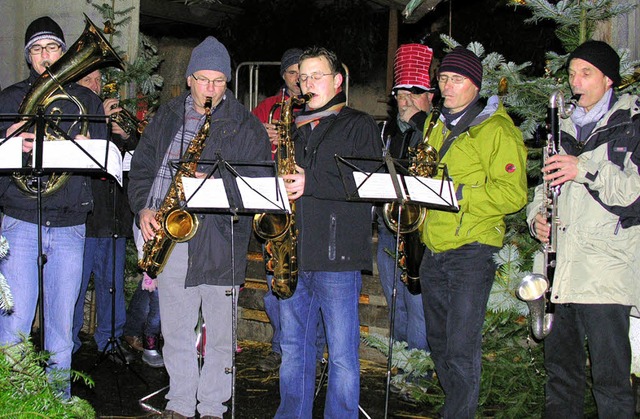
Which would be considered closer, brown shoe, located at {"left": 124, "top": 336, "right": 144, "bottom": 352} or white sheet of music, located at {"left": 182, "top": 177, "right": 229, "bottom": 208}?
white sheet of music, located at {"left": 182, "top": 177, "right": 229, "bottom": 208}

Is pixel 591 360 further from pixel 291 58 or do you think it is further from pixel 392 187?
pixel 291 58

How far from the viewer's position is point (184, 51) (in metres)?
12.9

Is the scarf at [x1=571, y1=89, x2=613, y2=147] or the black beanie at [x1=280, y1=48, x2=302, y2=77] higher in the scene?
the black beanie at [x1=280, y1=48, x2=302, y2=77]

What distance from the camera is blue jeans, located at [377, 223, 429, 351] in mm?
5750

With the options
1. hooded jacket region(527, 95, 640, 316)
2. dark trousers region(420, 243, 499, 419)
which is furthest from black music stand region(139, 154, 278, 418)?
hooded jacket region(527, 95, 640, 316)

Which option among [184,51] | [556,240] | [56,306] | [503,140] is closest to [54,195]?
[56,306]

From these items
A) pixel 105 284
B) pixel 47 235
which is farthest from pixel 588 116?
pixel 105 284

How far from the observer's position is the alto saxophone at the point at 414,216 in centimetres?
474

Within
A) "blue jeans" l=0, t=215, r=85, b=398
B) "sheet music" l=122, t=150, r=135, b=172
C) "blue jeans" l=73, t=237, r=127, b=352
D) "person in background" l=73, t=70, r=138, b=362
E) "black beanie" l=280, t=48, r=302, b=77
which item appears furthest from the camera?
"blue jeans" l=73, t=237, r=127, b=352

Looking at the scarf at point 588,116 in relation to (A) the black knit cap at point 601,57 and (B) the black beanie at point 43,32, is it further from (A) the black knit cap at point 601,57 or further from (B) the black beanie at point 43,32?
(B) the black beanie at point 43,32

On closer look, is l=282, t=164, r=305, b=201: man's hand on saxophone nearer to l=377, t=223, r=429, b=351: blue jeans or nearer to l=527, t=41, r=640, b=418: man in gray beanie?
l=527, t=41, r=640, b=418: man in gray beanie

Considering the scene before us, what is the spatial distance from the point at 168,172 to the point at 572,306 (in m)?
2.59

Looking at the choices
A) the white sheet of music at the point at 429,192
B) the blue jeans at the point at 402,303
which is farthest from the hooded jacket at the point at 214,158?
the blue jeans at the point at 402,303

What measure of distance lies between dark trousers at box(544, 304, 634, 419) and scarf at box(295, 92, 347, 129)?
1.74 metres
